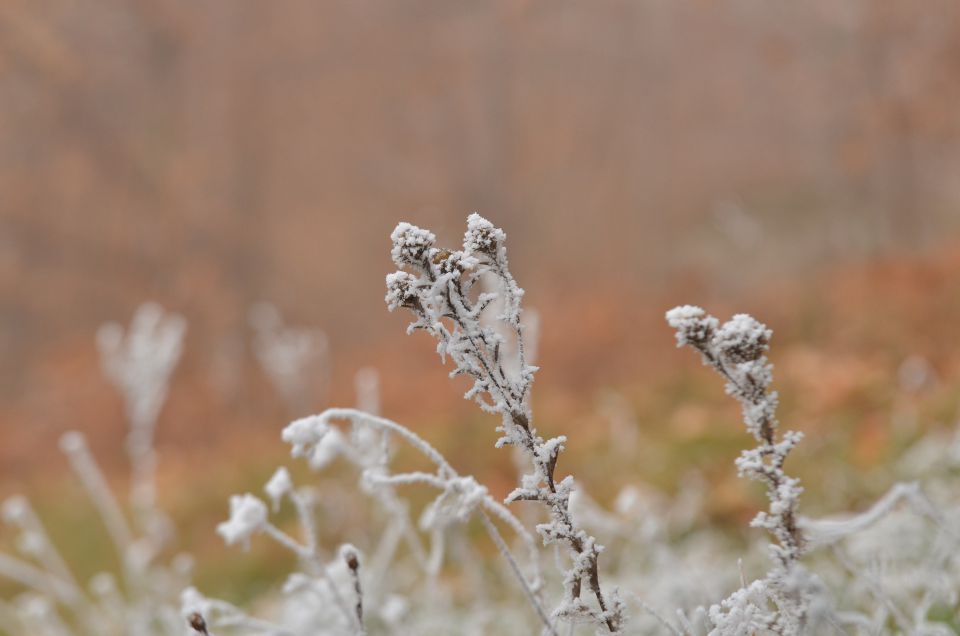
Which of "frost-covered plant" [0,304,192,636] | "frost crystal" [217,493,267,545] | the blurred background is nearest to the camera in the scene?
"frost crystal" [217,493,267,545]

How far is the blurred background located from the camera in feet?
24.6

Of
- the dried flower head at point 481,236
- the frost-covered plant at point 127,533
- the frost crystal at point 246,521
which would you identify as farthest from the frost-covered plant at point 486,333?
the frost-covered plant at point 127,533

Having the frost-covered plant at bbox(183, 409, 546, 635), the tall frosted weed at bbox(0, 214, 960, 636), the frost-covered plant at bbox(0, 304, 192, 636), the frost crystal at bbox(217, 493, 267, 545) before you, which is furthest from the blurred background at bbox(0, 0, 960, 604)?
the frost crystal at bbox(217, 493, 267, 545)

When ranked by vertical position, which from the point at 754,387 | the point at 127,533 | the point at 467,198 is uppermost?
the point at 467,198

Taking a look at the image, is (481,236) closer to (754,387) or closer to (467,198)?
(754,387)

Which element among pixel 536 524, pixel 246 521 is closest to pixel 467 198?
pixel 536 524

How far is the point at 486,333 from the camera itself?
0.86 metres

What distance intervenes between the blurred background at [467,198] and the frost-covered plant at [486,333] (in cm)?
477

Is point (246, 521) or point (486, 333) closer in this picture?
point (486, 333)

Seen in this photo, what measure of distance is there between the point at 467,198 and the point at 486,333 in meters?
9.56

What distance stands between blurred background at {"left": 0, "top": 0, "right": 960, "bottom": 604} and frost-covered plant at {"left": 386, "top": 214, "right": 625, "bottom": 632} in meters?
4.77

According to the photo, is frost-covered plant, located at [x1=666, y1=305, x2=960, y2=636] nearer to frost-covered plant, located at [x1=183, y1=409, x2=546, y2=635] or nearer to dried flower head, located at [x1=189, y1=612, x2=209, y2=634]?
frost-covered plant, located at [x1=183, y1=409, x2=546, y2=635]

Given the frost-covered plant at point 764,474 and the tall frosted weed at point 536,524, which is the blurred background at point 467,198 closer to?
the tall frosted weed at point 536,524

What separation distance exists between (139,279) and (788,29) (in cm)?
790
